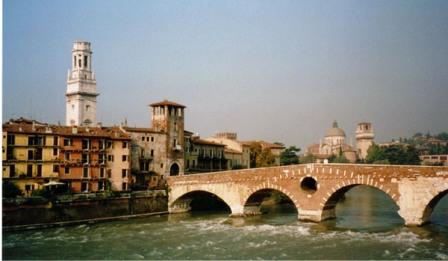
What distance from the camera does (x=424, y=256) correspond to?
11.8 m

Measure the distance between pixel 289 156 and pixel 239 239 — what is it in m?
17.3

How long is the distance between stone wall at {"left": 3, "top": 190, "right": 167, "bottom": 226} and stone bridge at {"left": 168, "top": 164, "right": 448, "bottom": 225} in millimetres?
1075

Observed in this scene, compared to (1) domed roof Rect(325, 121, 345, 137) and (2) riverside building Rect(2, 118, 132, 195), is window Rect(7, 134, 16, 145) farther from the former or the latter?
(1) domed roof Rect(325, 121, 345, 137)

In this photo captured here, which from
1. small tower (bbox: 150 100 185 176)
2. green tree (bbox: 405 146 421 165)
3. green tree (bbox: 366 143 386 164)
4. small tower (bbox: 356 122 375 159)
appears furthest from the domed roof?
small tower (bbox: 150 100 185 176)

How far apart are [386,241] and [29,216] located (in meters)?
9.48

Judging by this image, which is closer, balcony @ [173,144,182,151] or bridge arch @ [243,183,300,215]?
bridge arch @ [243,183,300,215]

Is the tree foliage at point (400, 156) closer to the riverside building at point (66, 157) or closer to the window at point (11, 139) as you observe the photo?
the riverside building at point (66, 157)

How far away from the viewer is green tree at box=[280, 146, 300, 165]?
3080cm

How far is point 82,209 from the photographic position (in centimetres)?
1750

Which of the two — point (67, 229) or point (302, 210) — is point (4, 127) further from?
point (302, 210)

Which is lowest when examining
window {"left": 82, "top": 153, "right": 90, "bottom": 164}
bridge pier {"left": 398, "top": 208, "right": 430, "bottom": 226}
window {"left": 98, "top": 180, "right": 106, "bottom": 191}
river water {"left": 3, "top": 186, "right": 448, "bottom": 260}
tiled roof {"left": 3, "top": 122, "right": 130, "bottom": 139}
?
river water {"left": 3, "top": 186, "right": 448, "bottom": 260}

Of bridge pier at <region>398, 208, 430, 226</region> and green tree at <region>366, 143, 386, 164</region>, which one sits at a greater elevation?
green tree at <region>366, 143, 386, 164</region>

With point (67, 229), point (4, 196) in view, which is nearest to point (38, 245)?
point (67, 229)

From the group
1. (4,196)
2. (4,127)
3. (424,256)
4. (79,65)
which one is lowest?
(424,256)
